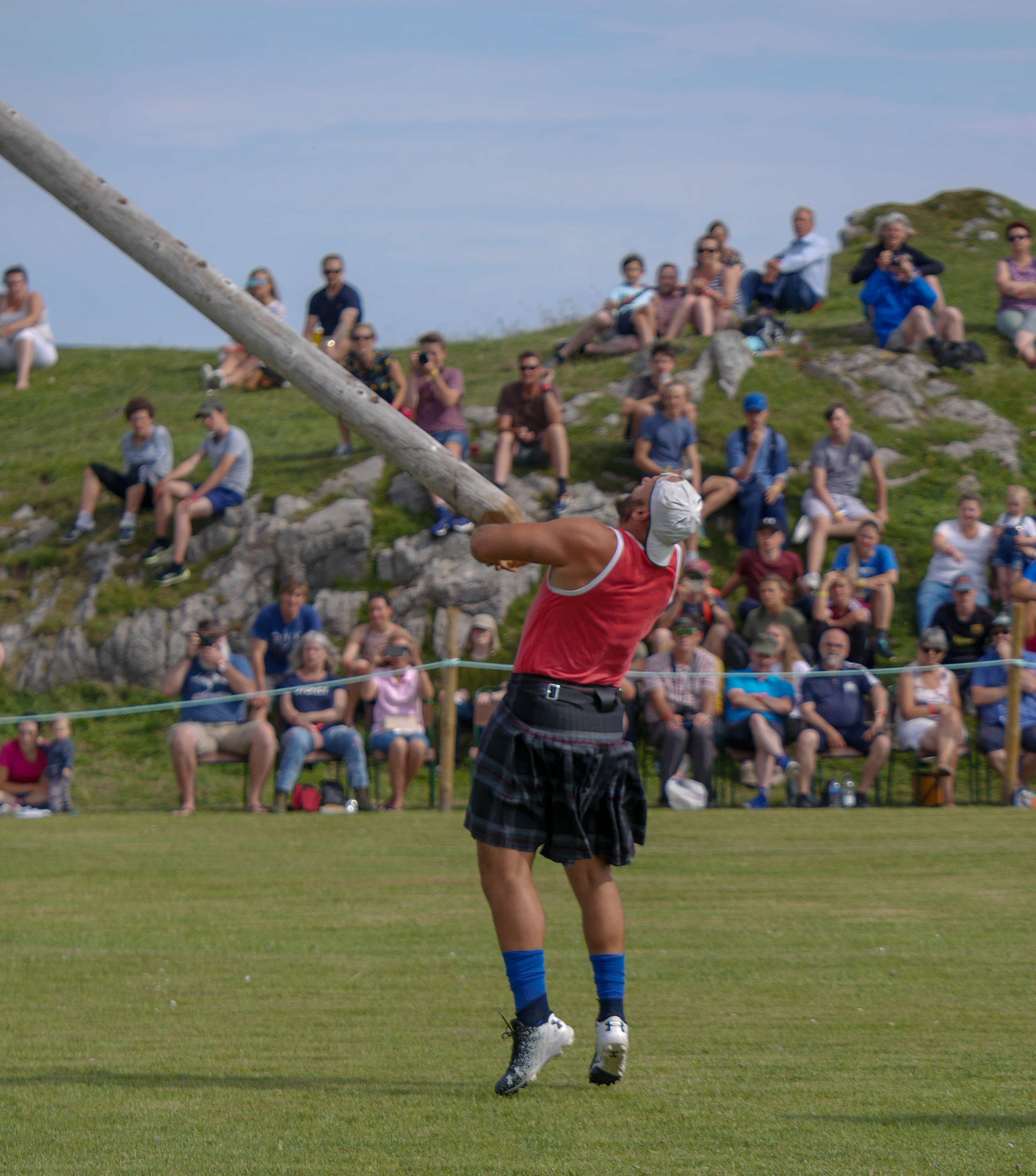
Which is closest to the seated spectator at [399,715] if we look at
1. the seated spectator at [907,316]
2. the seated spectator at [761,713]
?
the seated spectator at [761,713]

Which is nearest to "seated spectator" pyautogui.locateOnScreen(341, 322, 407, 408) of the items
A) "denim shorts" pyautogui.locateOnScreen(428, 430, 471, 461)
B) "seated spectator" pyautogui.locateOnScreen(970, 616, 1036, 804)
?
"denim shorts" pyautogui.locateOnScreen(428, 430, 471, 461)

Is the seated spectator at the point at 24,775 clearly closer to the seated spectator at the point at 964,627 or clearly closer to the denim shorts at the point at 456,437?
the denim shorts at the point at 456,437

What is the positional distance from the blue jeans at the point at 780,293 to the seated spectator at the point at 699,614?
19.0ft

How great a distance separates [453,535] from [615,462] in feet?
6.06

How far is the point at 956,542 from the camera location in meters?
11.8

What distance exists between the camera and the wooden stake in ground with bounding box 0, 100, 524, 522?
4.09 meters

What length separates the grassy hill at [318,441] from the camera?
42.0 ft

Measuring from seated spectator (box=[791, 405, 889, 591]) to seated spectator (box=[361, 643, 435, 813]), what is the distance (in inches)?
146

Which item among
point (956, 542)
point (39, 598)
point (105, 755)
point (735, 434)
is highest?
point (735, 434)

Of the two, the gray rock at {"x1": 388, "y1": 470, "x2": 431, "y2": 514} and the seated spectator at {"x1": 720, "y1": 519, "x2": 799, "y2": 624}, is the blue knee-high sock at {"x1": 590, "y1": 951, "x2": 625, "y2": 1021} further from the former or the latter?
the gray rock at {"x1": 388, "y1": 470, "x2": 431, "y2": 514}

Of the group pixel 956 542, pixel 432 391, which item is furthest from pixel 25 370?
pixel 956 542

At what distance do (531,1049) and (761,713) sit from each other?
21.8ft

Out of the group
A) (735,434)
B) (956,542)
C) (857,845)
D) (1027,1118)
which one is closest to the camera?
(1027,1118)

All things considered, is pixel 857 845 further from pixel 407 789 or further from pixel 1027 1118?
pixel 1027 1118
